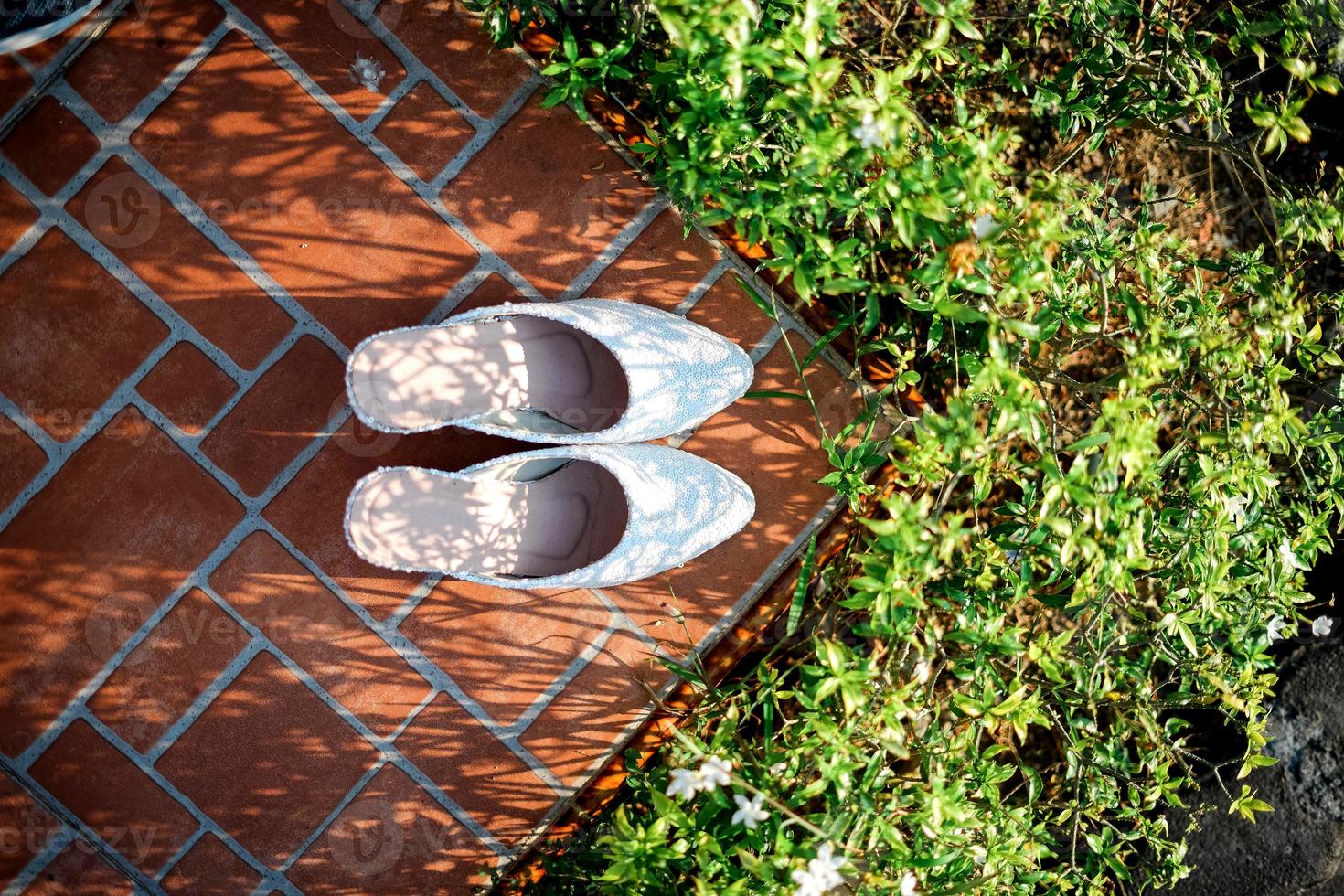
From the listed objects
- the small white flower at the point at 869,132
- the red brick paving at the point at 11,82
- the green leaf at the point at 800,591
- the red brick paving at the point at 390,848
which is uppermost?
the red brick paving at the point at 11,82

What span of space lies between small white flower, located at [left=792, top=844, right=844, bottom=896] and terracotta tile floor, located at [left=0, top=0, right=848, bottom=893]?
98 centimetres

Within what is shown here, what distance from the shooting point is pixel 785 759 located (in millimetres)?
1990

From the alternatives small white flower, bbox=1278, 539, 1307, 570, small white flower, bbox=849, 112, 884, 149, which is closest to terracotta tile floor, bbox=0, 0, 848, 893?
small white flower, bbox=849, 112, 884, 149

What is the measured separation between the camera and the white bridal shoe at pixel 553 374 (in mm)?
2047

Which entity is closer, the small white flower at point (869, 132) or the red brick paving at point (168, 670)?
the small white flower at point (869, 132)

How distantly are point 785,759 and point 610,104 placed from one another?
68.5 inches

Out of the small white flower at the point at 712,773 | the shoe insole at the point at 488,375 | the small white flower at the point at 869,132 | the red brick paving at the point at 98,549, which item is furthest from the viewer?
the red brick paving at the point at 98,549

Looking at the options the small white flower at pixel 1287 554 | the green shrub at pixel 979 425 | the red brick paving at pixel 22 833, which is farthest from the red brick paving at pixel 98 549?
the small white flower at pixel 1287 554

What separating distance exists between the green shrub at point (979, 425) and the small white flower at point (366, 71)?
1.42 feet

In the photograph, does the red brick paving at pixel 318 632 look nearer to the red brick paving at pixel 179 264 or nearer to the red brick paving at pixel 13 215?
the red brick paving at pixel 179 264

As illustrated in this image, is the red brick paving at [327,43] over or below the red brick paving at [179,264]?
over

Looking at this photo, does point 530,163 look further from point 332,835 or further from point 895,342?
point 332,835

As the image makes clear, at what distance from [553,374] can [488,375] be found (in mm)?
172

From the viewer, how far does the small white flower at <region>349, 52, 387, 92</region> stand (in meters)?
2.44
